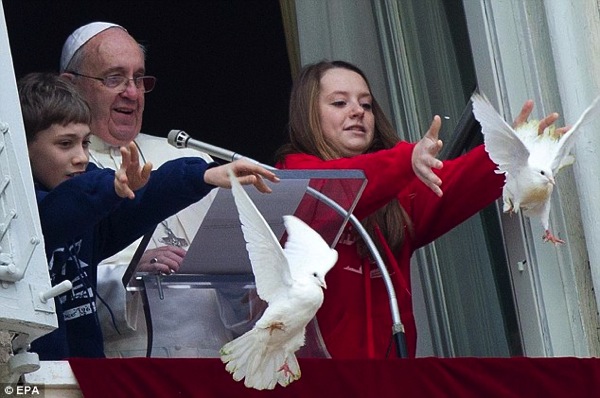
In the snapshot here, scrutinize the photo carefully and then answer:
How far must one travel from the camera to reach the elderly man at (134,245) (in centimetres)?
420

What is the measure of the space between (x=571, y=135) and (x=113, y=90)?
153cm

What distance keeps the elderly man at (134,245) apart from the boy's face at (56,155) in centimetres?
31

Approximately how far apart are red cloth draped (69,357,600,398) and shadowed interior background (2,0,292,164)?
144 inches

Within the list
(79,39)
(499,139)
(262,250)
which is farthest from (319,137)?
(262,250)

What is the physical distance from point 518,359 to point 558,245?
69 centimetres

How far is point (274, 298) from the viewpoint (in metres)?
3.71

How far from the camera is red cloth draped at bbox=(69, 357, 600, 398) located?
150 inches

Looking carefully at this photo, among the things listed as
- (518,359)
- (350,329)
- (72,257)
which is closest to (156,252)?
(72,257)

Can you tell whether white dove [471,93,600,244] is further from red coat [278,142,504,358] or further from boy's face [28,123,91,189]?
boy's face [28,123,91,189]

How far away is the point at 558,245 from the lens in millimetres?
4641

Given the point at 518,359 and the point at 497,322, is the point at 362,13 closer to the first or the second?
the point at 497,322

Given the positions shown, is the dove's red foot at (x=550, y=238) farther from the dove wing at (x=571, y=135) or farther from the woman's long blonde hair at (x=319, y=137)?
the woman's long blonde hair at (x=319, y=137)

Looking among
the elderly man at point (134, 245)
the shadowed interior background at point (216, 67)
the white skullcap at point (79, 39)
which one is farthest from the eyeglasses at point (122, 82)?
the shadowed interior background at point (216, 67)

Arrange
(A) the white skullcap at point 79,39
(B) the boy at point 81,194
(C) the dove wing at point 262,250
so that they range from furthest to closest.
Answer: (A) the white skullcap at point 79,39 < (B) the boy at point 81,194 < (C) the dove wing at point 262,250
